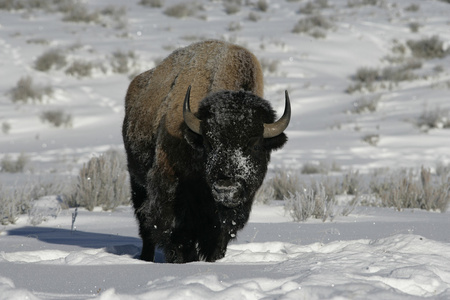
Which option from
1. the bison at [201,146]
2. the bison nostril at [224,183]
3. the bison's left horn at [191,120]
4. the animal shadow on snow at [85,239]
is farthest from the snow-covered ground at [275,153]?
the bison's left horn at [191,120]

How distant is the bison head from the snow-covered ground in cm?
49

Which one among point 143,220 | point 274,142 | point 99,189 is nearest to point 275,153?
point 99,189

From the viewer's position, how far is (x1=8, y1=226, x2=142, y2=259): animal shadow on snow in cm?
532

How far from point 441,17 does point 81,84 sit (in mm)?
15263

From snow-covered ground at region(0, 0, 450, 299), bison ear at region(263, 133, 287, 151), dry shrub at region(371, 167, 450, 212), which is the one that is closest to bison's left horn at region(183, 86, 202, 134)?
bison ear at region(263, 133, 287, 151)

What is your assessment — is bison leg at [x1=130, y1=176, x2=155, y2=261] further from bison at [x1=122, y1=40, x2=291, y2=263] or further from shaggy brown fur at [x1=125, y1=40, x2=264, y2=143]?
shaggy brown fur at [x1=125, y1=40, x2=264, y2=143]

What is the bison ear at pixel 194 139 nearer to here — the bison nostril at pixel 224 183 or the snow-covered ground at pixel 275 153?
the bison nostril at pixel 224 183

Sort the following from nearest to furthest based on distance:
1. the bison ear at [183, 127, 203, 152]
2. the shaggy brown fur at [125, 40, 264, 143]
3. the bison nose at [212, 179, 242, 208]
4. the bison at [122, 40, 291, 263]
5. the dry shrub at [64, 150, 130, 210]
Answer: the bison nose at [212, 179, 242, 208], the bison at [122, 40, 291, 263], the bison ear at [183, 127, 203, 152], the shaggy brown fur at [125, 40, 264, 143], the dry shrub at [64, 150, 130, 210]

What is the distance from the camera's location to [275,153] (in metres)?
12.9

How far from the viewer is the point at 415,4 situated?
90.6 ft

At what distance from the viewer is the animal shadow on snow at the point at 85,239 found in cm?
532

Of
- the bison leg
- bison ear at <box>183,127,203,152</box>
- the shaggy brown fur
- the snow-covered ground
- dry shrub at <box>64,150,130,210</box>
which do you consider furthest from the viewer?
dry shrub at <box>64,150,130,210</box>

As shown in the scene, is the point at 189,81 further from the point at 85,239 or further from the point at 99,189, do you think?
the point at 99,189

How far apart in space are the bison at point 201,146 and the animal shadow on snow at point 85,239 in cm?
23
